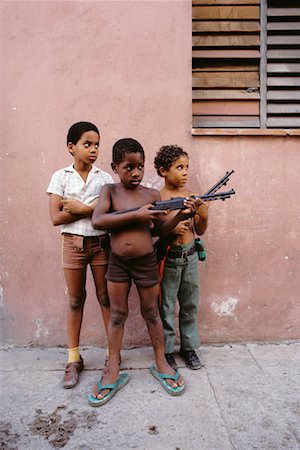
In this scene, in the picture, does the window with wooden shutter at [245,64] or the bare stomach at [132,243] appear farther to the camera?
the window with wooden shutter at [245,64]

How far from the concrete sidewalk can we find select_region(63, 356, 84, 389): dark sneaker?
0.04 meters

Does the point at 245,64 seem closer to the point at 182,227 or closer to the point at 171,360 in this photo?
the point at 182,227

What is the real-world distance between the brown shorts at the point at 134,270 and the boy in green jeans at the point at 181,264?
0.84ft

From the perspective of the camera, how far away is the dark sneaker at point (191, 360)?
8.82 ft

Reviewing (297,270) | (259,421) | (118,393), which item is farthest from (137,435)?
(297,270)

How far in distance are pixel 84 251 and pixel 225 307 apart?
128cm

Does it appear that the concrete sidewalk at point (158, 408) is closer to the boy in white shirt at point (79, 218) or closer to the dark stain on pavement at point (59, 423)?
the dark stain on pavement at point (59, 423)

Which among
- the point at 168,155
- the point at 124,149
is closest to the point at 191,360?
the point at 168,155

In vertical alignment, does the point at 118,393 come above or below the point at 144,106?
below

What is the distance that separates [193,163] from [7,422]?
212cm

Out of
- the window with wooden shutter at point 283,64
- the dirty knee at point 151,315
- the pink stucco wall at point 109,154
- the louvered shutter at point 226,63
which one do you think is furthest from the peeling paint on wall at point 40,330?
the window with wooden shutter at point 283,64

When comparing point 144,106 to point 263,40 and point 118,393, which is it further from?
point 118,393

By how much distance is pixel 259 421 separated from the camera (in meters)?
2.11

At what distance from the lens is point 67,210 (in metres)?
2.41
